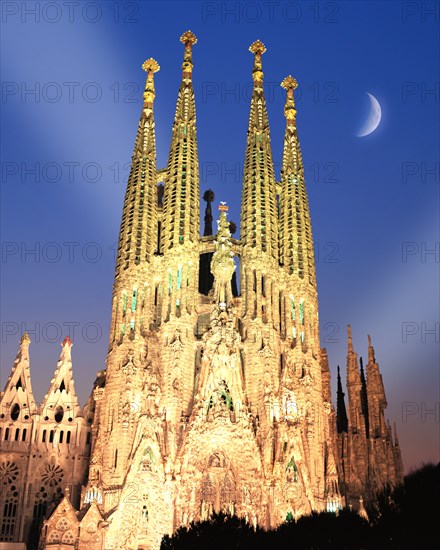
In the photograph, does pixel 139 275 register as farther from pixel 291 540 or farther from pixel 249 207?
pixel 291 540

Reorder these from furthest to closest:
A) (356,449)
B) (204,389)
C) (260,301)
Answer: (356,449) → (260,301) → (204,389)

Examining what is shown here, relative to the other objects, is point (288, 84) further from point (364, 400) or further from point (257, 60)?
point (364, 400)

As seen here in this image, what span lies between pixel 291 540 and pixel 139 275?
108ft

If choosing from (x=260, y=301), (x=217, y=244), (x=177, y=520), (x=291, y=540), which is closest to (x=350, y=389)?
(x=260, y=301)

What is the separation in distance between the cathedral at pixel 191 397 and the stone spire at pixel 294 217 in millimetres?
151

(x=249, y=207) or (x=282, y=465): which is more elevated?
(x=249, y=207)

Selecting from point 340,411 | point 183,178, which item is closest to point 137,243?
point 183,178

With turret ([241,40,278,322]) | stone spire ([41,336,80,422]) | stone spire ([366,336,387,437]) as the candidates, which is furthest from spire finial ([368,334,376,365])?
stone spire ([41,336,80,422])

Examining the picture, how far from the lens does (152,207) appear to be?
228ft

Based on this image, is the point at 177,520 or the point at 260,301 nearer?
the point at 177,520

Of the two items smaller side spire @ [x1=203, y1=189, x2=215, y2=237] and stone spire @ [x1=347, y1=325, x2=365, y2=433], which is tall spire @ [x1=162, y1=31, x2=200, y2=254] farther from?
stone spire @ [x1=347, y1=325, x2=365, y2=433]

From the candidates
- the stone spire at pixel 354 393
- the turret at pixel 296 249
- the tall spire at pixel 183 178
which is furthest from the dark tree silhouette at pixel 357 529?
the stone spire at pixel 354 393

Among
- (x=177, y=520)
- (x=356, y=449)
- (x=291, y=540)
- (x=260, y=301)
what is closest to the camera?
(x=291, y=540)

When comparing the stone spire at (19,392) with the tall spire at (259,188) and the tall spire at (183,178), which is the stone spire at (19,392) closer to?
the tall spire at (183,178)
